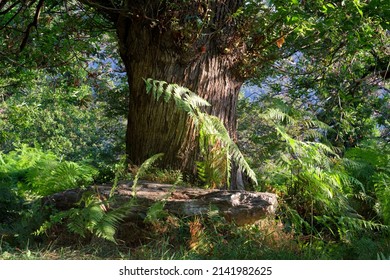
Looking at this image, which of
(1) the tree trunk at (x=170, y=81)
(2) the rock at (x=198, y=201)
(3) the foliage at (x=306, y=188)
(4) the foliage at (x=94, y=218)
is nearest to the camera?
(4) the foliage at (x=94, y=218)

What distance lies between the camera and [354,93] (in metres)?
9.43

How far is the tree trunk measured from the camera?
18.1ft

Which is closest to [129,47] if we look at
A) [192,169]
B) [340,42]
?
[192,169]

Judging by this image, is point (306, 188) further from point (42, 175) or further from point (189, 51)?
point (42, 175)

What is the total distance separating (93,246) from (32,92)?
16.4 meters

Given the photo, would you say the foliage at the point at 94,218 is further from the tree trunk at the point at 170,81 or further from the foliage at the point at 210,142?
the tree trunk at the point at 170,81

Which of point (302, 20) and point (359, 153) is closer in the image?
point (302, 20)

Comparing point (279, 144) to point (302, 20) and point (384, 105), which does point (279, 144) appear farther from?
point (384, 105)

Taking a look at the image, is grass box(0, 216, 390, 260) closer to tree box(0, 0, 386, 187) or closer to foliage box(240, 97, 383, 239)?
foliage box(240, 97, 383, 239)

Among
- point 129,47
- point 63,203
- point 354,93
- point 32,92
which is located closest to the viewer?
point 63,203

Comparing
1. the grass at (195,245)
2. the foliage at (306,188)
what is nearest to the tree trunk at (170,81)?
the foliage at (306,188)

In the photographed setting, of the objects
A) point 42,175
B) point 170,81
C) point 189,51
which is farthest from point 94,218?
point 42,175

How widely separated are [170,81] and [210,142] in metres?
0.90

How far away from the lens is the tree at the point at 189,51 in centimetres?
554
